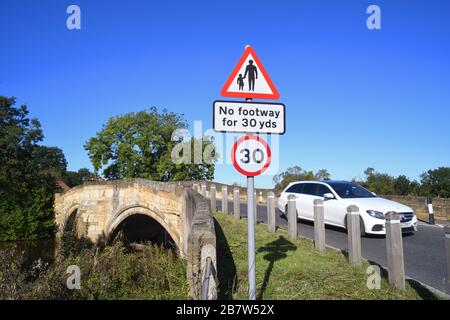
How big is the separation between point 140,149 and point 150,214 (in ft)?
86.5

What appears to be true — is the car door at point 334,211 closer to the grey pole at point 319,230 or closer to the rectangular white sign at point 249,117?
the grey pole at point 319,230

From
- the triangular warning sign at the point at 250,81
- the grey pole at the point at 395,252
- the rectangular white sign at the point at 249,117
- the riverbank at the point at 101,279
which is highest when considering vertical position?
the triangular warning sign at the point at 250,81

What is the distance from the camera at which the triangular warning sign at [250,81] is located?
4160 mm

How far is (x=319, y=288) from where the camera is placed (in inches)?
200

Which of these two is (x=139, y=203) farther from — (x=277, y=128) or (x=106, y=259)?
(x=277, y=128)

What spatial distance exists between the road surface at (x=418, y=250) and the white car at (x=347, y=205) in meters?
0.31

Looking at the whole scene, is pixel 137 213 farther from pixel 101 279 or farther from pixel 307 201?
pixel 101 279

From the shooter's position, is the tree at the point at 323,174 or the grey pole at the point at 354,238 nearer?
the grey pole at the point at 354,238

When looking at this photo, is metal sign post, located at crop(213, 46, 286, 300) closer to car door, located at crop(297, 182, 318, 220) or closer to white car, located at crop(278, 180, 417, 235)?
white car, located at crop(278, 180, 417, 235)

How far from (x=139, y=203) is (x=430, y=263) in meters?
10.9

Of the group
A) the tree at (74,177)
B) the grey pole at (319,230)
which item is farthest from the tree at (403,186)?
the tree at (74,177)

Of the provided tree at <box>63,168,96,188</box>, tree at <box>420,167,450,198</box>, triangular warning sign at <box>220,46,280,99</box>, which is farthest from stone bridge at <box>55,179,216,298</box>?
tree at <box>63,168,96,188</box>
